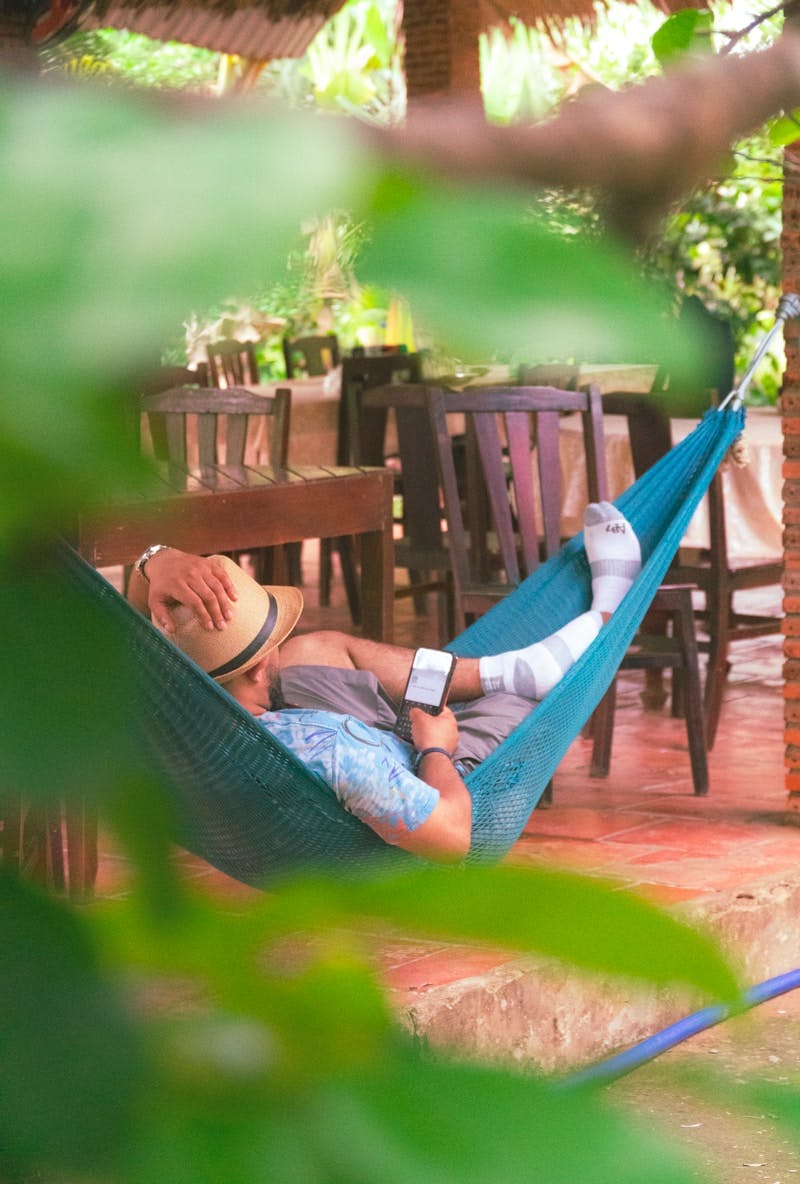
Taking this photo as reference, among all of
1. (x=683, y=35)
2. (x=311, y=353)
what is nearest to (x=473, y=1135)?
(x=683, y=35)

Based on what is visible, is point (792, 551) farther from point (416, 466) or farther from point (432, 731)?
point (416, 466)

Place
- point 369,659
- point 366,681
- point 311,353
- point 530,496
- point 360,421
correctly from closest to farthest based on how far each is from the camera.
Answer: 1. point 366,681
2. point 369,659
3. point 530,496
4. point 360,421
5. point 311,353


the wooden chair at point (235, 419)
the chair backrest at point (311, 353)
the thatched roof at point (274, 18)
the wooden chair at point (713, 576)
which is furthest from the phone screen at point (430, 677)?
the chair backrest at point (311, 353)

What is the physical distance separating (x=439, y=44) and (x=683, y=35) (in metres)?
6.18

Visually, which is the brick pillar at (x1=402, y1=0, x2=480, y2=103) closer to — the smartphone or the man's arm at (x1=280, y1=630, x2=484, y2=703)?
the man's arm at (x1=280, y1=630, x2=484, y2=703)

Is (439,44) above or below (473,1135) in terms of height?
above

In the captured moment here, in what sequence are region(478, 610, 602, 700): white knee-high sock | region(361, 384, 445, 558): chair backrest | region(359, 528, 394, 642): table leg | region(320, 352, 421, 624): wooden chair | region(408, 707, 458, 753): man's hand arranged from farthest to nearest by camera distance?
→ 1. region(320, 352, 421, 624): wooden chair
2. region(361, 384, 445, 558): chair backrest
3. region(359, 528, 394, 642): table leg
4. region(478, 610, 602, 700): white knee-high sock
5. region(408, 707, 458, 753): man's hand

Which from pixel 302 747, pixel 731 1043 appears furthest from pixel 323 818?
pixel 731 1043

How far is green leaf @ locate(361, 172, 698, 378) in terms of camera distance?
7.2 inches

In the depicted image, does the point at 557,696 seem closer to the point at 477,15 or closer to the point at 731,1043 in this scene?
the point at 731,1043

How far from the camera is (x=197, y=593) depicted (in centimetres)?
237

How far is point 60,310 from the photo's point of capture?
18 cm

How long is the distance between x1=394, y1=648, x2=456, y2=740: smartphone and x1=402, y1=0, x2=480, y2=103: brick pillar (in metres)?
4.43

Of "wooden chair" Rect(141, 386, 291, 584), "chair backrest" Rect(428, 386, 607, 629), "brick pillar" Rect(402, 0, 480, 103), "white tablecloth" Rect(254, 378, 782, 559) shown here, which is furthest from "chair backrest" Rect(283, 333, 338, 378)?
"chair backrest" Rect(428, 386, 607, 629)
